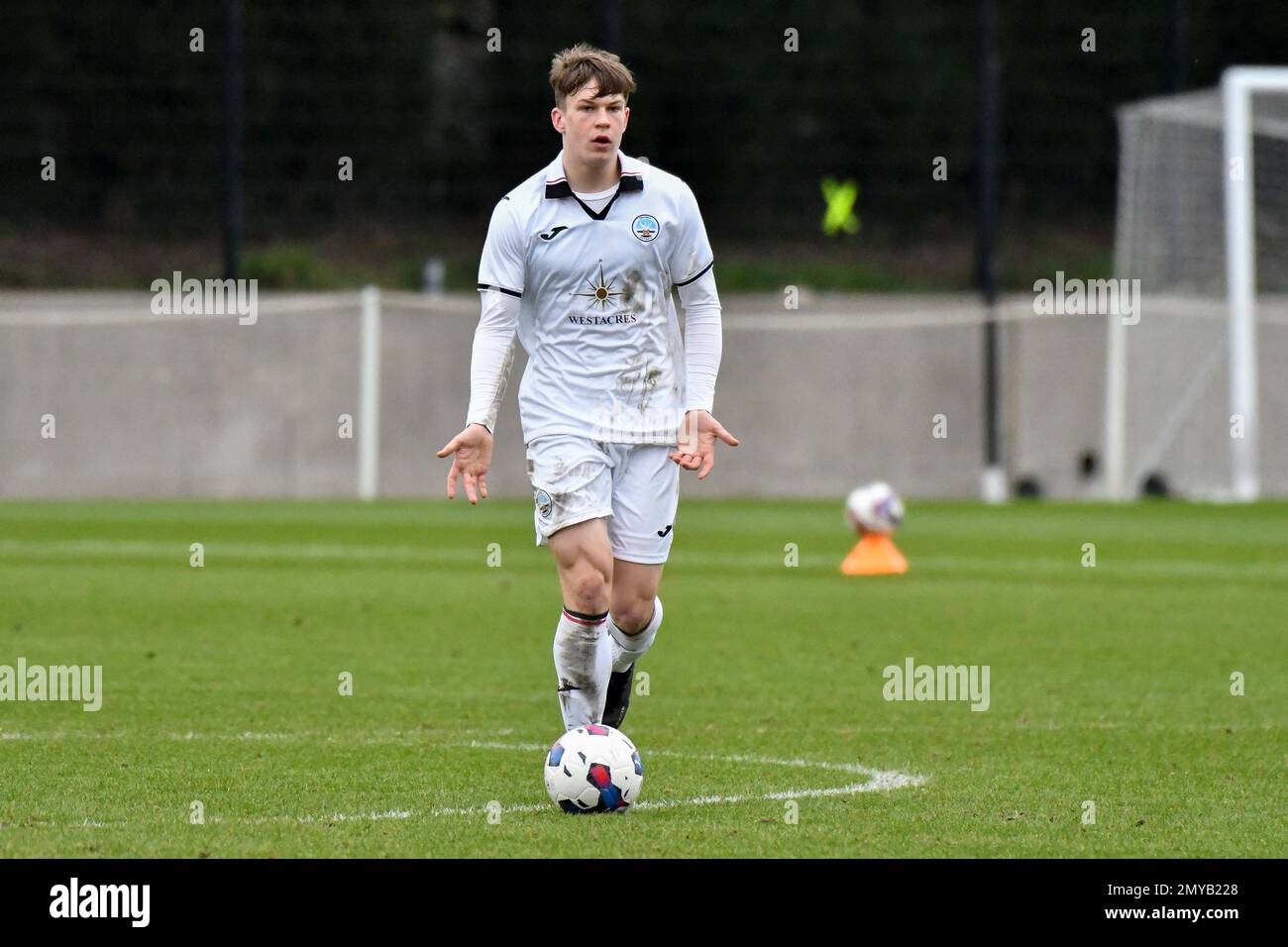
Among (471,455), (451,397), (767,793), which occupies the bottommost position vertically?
(767,793)

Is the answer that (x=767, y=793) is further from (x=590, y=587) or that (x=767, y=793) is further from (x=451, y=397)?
(x=451, y=397)

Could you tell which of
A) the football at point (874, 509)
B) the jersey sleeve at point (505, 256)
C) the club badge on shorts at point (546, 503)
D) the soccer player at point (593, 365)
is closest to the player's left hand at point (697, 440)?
the soccer player at point (593, 365)

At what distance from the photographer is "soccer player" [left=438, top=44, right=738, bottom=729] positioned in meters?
6.39

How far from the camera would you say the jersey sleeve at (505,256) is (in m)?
6.44

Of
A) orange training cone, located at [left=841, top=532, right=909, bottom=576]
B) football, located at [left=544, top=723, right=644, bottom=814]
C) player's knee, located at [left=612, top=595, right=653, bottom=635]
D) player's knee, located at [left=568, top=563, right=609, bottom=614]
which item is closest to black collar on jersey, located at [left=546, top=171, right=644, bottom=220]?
player's knee, located at [left=568, top=563, right=609, bottom=614]

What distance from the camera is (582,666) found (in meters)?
6.50

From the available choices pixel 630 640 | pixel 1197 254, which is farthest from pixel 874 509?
pixel 1197 254

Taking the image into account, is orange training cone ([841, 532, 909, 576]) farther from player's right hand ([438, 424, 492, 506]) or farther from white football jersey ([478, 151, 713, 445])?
player's right hand ([438, 424, 492, 506])

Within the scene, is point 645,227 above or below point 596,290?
above

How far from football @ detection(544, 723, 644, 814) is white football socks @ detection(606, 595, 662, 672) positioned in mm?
798

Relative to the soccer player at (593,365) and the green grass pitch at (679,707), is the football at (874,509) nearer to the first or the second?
the green grass pitch at (679,707)

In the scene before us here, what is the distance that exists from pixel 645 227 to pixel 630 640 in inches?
52.9

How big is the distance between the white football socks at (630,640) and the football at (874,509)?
7.30 metres
